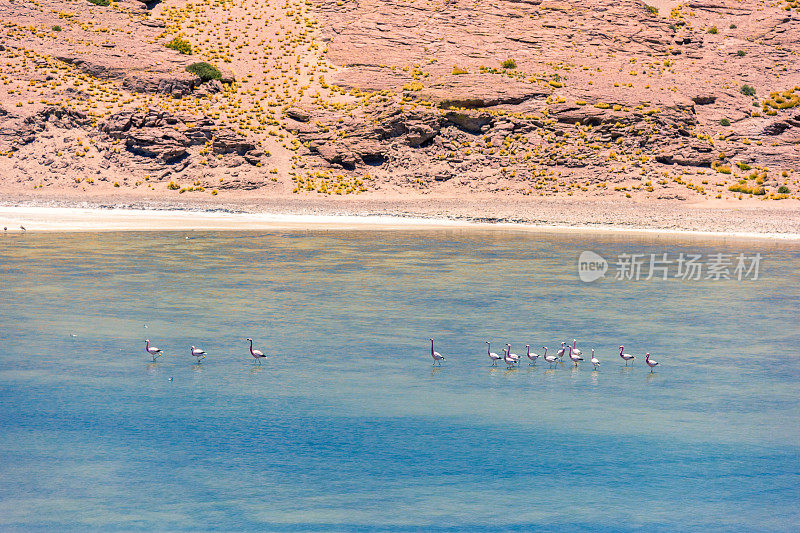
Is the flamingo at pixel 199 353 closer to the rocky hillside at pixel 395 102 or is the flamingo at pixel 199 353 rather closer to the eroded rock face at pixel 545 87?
the rocky hillside at pixel 395 102

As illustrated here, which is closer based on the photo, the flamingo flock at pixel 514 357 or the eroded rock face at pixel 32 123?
the flamingo flock at pixel 514 357

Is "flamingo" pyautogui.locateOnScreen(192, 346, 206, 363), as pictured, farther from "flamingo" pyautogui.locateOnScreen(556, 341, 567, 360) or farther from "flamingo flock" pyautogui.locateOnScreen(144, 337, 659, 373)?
"flamingo" pyautogui.locateOnScreen(556, 341, 567, 360)

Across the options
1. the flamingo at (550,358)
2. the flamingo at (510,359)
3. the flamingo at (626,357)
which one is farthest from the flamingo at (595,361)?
the flamingo at (510,359)

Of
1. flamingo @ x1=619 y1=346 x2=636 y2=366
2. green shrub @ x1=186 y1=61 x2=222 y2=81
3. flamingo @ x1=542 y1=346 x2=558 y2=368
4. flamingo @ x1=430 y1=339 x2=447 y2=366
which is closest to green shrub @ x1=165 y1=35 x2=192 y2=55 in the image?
green shrub @ x1=186 y1=61 x2=222 y2=81

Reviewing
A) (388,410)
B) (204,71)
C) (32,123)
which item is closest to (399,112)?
(204,71)

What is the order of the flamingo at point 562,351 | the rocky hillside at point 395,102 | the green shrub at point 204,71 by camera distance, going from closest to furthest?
the flamingo at point 562,351 < the rocky hillside at point 395,102 < the green shrub at point 204,71

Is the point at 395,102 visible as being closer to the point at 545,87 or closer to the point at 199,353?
the point at 545,87
